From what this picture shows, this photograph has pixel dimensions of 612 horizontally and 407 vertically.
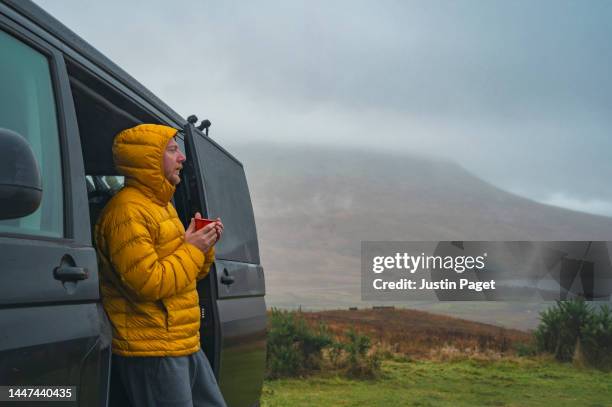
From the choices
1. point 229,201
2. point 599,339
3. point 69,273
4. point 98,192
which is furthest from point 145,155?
point 599,339

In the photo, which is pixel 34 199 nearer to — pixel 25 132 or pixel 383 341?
pixel 25 132

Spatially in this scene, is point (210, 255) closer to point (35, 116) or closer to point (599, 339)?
point (35, 116)

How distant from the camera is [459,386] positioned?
16547 mm

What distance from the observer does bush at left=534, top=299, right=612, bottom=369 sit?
18.7m

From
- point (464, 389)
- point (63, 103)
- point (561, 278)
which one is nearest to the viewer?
point (63, 103)

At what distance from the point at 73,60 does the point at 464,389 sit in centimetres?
1397

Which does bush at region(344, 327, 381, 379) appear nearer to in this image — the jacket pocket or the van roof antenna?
the van roof antenna

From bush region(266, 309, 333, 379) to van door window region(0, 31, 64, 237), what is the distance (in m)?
13.1

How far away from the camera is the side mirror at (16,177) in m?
2.26

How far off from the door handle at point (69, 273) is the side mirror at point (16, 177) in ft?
1.46

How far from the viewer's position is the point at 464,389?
1625 cm

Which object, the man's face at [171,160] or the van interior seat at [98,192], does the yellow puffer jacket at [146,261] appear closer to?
the man's face at [171,160]

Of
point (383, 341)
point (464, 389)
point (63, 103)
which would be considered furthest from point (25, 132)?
point (383, 341)

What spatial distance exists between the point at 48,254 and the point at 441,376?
1560 cm
